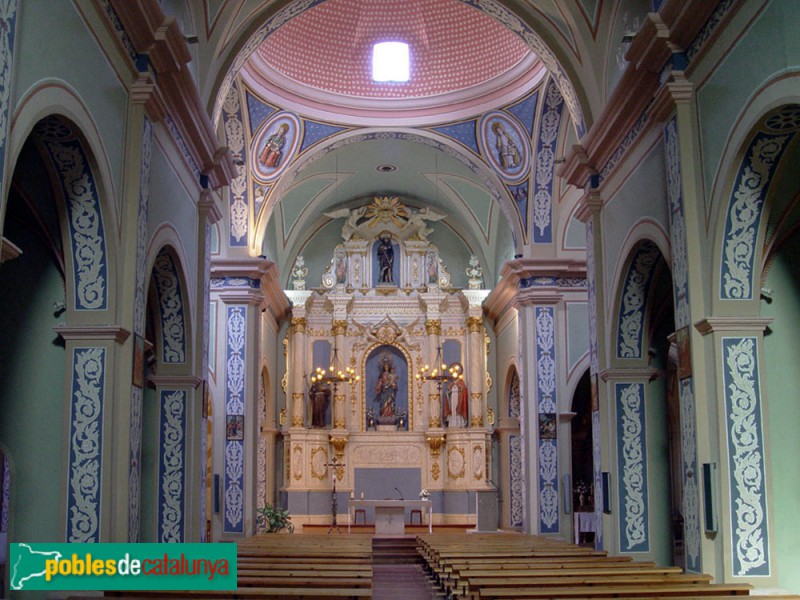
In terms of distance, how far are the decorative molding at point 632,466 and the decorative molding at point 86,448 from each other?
658 centimetres

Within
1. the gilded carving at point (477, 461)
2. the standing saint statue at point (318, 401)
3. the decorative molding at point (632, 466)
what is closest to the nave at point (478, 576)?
the decorative molding at point (632, 466)

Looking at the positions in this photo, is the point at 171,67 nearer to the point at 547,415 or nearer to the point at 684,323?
the point at 684,323

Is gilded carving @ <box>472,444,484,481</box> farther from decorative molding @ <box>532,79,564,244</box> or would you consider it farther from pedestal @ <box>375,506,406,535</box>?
decorative molding @ <box>532,79,564,244</box>

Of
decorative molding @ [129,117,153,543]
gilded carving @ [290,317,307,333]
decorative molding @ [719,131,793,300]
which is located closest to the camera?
decorative molding @ [719,131,793,300]

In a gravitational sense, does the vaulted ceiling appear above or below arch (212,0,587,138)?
above

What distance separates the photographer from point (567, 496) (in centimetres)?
1891

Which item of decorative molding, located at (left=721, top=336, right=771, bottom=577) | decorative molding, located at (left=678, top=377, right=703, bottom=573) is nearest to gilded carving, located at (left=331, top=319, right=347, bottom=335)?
decorative molding, located at (left=678, top=377, right=703, bottom=573)

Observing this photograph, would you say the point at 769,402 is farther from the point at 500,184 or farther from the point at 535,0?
the point at 500,184

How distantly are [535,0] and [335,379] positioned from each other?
10598mm

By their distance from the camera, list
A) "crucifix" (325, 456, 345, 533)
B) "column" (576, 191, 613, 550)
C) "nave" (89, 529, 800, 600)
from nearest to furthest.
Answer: "nave" (89, 529, 800, 600)
"column" (576, 191, 613, 550)
"crucifix" (325, 456, 345, 533)

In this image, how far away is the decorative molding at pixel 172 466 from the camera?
39.4 feet

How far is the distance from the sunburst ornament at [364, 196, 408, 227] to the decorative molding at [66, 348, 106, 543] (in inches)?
692

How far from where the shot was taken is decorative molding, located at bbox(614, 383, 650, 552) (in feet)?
40.6

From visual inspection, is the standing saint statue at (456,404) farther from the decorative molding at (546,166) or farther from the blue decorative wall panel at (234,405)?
the blue decorative wall panel at (234,405)
